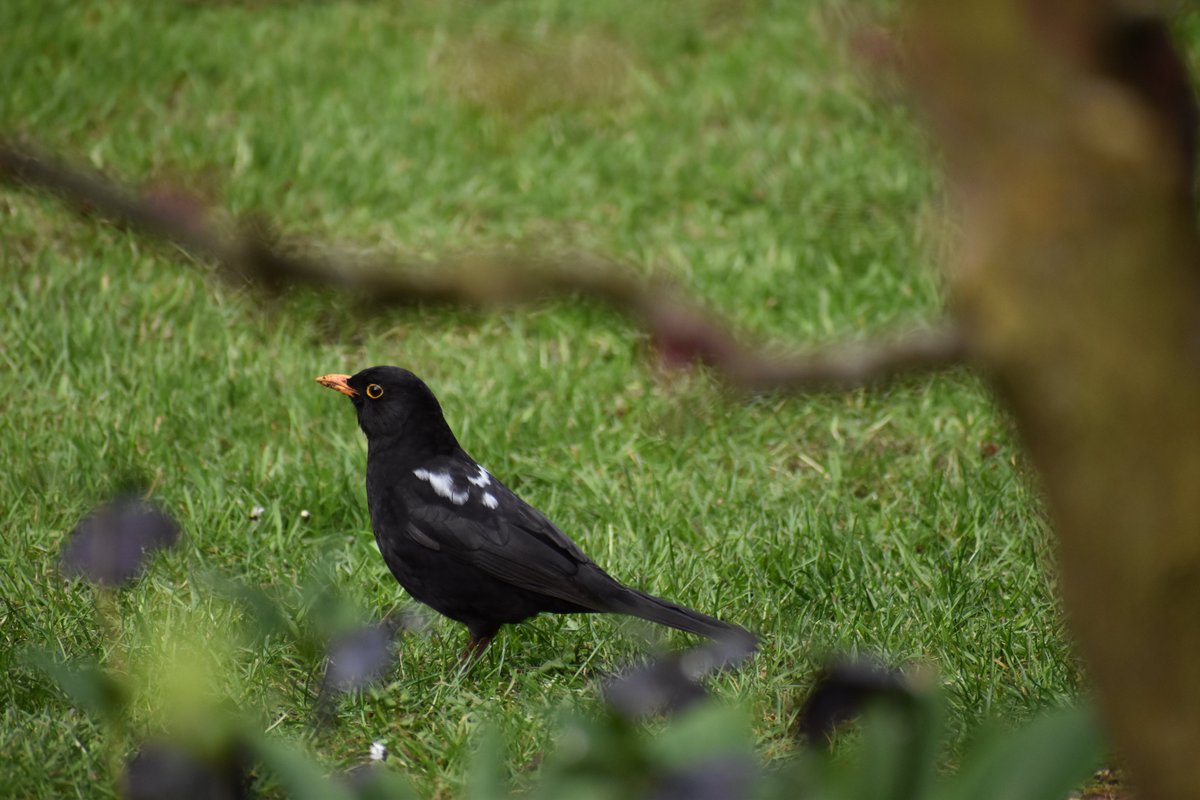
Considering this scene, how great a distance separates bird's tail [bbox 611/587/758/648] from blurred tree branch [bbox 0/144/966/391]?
7.84 feet

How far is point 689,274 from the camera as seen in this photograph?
6.87 m

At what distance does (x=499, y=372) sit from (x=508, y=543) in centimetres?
206

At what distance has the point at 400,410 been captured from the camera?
430 cm

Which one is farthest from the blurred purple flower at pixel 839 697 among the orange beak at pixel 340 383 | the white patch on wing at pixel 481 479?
the orange beak at pixel 340 383

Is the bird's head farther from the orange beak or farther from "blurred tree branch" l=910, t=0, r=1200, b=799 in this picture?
"blurred tree branch" l=910, t=0, r=1200, b=799

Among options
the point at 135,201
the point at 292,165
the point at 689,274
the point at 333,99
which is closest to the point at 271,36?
the point at 333,99

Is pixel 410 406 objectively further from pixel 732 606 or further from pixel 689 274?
pixel 689 274

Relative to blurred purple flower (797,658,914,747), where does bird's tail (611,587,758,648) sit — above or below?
below

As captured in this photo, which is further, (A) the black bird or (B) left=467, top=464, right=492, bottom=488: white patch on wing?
(B) left=467, top=464, right=492, bottom=488: white patch on wing

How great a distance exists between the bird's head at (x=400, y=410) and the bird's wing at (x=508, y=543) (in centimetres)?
22

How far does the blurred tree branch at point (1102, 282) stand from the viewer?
1.33 m

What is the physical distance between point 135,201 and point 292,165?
6372 mm

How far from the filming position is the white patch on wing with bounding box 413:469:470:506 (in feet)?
13.6

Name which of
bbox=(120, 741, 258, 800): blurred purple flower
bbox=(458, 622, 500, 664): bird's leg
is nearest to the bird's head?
bbox=(458, 622, 500, 664): bird's leg
